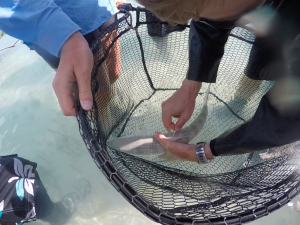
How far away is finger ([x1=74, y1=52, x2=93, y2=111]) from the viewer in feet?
3.32

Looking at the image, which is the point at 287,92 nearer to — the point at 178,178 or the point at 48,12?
the point at 178,178

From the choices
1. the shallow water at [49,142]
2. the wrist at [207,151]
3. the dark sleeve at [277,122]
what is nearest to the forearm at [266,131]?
the dark sleeve at [277,122]

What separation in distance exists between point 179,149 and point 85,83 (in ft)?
2.20

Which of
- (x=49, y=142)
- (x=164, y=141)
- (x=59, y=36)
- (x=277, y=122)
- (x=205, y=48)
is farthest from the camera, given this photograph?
(x=49, y=142)

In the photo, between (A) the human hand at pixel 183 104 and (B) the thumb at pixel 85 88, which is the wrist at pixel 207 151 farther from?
(B) the thumb at pixel 85 88

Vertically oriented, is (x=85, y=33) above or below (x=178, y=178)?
above

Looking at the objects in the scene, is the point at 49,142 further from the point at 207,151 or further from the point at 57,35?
the point at 207,151

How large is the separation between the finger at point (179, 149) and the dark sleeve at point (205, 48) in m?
0.42

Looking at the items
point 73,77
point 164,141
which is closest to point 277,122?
point 164,141

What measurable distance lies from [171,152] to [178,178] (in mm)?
186

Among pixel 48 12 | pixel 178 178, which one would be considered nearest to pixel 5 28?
pixel 48 12

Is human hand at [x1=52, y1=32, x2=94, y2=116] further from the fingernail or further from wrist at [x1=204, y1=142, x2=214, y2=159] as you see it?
wrist at [x1=204, y1=142, x2=214, y2=159]

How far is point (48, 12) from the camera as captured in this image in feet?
4.10

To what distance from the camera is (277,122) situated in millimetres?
938
